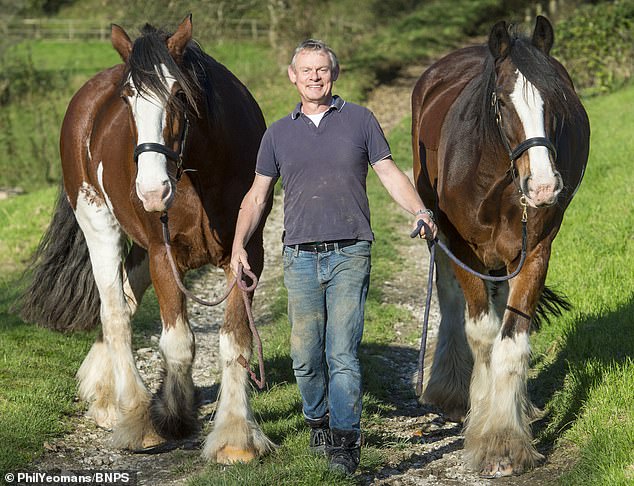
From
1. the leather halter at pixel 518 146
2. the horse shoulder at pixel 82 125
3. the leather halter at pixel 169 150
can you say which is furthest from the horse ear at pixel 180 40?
the leather halter at pixel 518 146

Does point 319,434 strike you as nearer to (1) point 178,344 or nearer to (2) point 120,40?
(1) point 178,344

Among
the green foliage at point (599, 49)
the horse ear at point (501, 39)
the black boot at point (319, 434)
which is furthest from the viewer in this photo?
the green foliage at point (599, 49)

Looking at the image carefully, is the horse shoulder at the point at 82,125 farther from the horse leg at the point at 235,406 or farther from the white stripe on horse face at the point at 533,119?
the white stripe on horse face at the point at 533,119

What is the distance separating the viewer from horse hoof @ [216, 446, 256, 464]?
4633 millimetres

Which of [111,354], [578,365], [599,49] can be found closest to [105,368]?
[111,354]

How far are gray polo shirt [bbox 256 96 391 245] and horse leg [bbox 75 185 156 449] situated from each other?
65.4 inches

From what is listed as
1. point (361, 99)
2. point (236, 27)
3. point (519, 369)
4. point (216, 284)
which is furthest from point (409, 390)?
point (236, 27)

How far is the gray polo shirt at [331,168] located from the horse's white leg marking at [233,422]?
35.1 inches

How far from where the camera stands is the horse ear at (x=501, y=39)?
4645 millimetres

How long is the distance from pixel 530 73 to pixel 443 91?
2.04m

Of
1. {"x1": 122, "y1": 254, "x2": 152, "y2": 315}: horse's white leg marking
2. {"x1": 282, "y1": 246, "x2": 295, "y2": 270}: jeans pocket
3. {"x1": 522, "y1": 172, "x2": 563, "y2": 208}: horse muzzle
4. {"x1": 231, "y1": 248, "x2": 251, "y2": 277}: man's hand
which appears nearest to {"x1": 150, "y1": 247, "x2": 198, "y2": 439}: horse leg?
{"x1": 231, "y1": 248, "x2": 251, "y2": 277}: man's hand

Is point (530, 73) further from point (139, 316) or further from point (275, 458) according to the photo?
point (139, 316)

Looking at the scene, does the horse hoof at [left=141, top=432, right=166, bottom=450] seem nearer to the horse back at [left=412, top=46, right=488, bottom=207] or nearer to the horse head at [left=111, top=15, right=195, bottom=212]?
the horse head at [left=111, top=15, right=195, bottom=212]

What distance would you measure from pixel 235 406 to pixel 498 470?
1450mm
